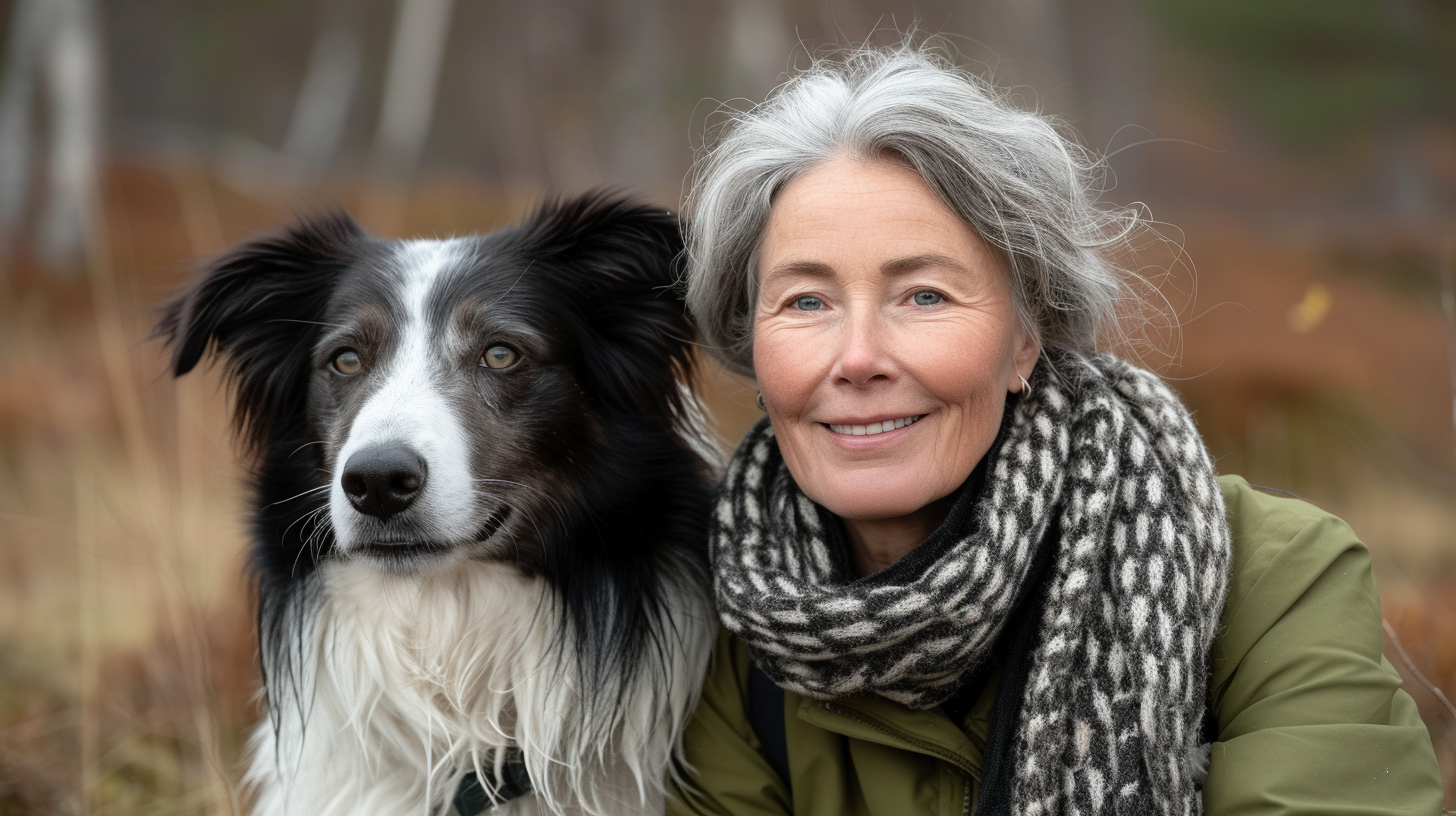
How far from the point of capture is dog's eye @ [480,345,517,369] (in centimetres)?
259

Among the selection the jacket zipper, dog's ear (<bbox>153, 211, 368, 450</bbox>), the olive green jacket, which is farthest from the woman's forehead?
dog's ear (<bbox>153, 211, 368, 450</bbox>)

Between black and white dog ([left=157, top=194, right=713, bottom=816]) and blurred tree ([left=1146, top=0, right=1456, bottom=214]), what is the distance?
38.3 feet

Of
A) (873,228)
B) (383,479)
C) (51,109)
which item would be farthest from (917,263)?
(51,109)

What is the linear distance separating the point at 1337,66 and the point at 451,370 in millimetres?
12781

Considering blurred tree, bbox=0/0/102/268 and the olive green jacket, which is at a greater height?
blurred tree, bbox=0/0/102/268

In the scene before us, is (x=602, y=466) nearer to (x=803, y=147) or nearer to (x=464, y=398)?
(x=464, y=398)

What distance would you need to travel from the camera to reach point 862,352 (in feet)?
6.98

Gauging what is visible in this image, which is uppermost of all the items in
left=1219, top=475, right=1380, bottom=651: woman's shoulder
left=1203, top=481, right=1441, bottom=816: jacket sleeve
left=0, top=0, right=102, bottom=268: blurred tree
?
left=0, top=0, right=102, bottom=268: blurred tree

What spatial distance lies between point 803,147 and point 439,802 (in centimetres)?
160

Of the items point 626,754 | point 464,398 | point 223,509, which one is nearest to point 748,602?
point 626,754

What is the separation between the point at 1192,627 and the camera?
78.3 inches

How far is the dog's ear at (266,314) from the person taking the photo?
9.11 feet

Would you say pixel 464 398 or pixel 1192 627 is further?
pixel 464 398

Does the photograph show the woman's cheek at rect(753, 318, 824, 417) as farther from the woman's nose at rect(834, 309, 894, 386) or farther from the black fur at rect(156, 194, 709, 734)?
the black fur at rect(156, 194, 709, 734)
